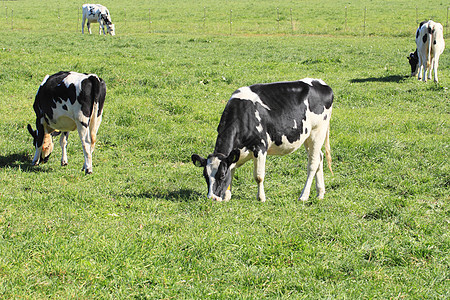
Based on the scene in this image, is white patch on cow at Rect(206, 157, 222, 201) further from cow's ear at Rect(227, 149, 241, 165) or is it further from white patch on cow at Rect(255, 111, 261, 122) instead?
white patch on cow at Rect(255, 111, 261, 122)

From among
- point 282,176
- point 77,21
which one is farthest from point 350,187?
point 77,21

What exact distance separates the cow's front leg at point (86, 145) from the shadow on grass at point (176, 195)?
1.66m

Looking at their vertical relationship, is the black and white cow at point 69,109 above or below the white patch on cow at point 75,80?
below

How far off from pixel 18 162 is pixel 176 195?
390 cm

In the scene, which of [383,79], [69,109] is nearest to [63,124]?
[69,109]

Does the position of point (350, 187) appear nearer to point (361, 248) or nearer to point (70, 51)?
point (361, 248)

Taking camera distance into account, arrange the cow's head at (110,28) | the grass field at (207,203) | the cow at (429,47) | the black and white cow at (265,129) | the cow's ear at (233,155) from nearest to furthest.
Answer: the grass field at (207,203), the cow's ear at (233,155), the black and white cow at (265,129), the cow at (429,47), the cow's head at (110,28)

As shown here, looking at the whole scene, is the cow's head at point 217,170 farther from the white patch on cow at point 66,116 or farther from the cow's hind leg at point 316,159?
the white patch on cow at point 66,116

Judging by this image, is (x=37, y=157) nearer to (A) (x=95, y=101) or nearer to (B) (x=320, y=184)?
(A) (x=95, y=101)

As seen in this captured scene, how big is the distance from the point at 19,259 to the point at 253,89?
13.7ft

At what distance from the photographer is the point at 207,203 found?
6.81 m

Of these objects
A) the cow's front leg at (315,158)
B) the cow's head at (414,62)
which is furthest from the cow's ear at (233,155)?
the cow's head at (414,62)

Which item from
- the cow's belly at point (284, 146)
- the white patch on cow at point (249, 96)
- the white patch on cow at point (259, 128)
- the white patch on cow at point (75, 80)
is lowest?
the cow's belly at point (284, 146)

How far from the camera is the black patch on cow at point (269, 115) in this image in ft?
23.1
